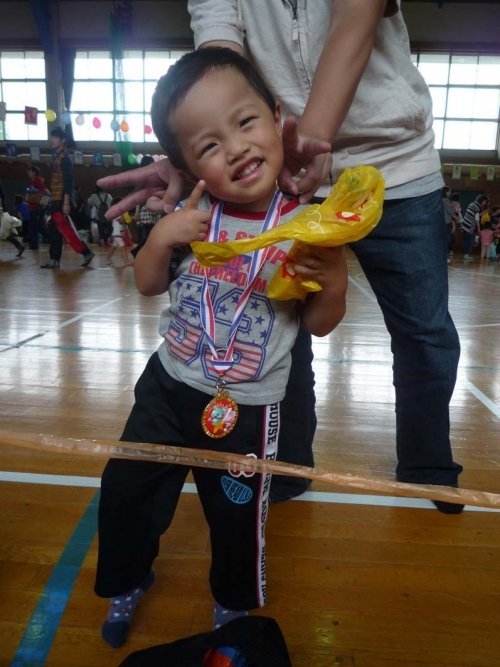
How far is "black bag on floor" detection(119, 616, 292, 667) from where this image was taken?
81 centimetres

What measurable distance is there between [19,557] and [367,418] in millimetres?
1379

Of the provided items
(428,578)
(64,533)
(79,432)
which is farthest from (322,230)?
(79,432)

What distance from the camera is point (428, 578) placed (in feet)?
3.86

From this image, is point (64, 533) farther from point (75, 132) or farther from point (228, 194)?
point (75, 132)

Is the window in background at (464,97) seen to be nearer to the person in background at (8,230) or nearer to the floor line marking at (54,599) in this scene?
the person in background at (8,230)

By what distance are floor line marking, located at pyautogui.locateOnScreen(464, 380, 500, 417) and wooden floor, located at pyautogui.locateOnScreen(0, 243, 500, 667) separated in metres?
0.01

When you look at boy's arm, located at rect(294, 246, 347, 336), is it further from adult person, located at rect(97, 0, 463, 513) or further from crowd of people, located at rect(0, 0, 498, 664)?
adult person, located at rect(97, 0, 463, 513)

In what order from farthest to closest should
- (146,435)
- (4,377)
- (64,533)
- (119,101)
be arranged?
(119,101) → (4,377) → (64,533) → (146,435)

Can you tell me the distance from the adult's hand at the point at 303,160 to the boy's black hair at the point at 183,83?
92 mm

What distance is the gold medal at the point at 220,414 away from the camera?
895 mm

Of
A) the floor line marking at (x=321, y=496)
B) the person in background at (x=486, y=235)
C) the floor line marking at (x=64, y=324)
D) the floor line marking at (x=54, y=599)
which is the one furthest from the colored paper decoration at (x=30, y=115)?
the floor line marking at (x=54, y=599)

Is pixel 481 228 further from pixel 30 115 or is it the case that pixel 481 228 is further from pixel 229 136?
A: pixel 229 136

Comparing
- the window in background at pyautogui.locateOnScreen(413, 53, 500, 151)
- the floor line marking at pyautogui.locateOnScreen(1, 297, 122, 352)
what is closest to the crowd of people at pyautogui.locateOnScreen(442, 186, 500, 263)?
the window in background at pyautogui.locateOnScreen(413, 53, 500, 151)

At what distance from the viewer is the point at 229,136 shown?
2.68ft
